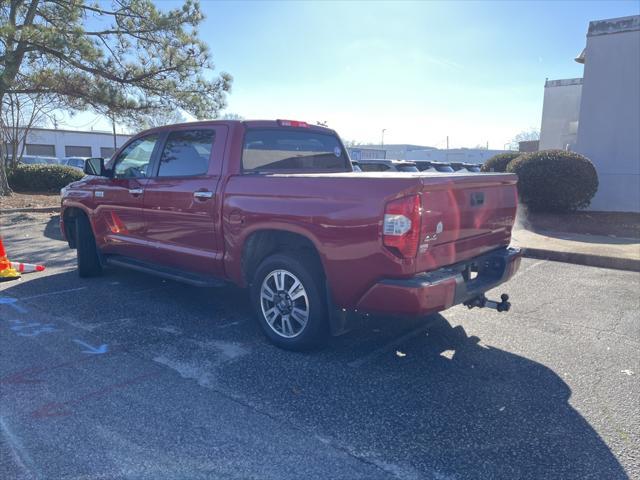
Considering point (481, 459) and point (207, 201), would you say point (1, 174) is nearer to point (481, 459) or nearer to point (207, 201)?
point (207, 201)

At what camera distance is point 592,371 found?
396 centimetres

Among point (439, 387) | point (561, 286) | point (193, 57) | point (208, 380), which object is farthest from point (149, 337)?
point (193, 57)

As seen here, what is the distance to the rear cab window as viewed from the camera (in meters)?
4.81

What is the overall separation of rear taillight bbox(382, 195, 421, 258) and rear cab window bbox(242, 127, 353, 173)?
1.80 meters

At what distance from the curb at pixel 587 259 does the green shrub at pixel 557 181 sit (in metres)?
3.91

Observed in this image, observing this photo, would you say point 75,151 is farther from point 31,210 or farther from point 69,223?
point 69,223

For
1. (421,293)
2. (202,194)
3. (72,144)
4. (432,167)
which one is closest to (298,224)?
(421,293)

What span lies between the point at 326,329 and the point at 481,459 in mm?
1658

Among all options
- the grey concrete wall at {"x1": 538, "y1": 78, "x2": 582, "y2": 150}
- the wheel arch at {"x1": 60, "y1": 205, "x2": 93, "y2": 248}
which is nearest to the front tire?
the wheel arch at {"x1": 60, "y1": 205, "x2": 93, "y2": 248}

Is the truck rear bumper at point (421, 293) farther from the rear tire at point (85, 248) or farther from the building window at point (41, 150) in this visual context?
the building window at point (41, 150)

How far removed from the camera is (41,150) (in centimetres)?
5544

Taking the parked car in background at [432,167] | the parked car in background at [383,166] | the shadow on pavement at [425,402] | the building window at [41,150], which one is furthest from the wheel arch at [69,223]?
the building window at [41,150]

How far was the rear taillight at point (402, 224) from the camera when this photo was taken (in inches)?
133

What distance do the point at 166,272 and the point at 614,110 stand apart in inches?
508
